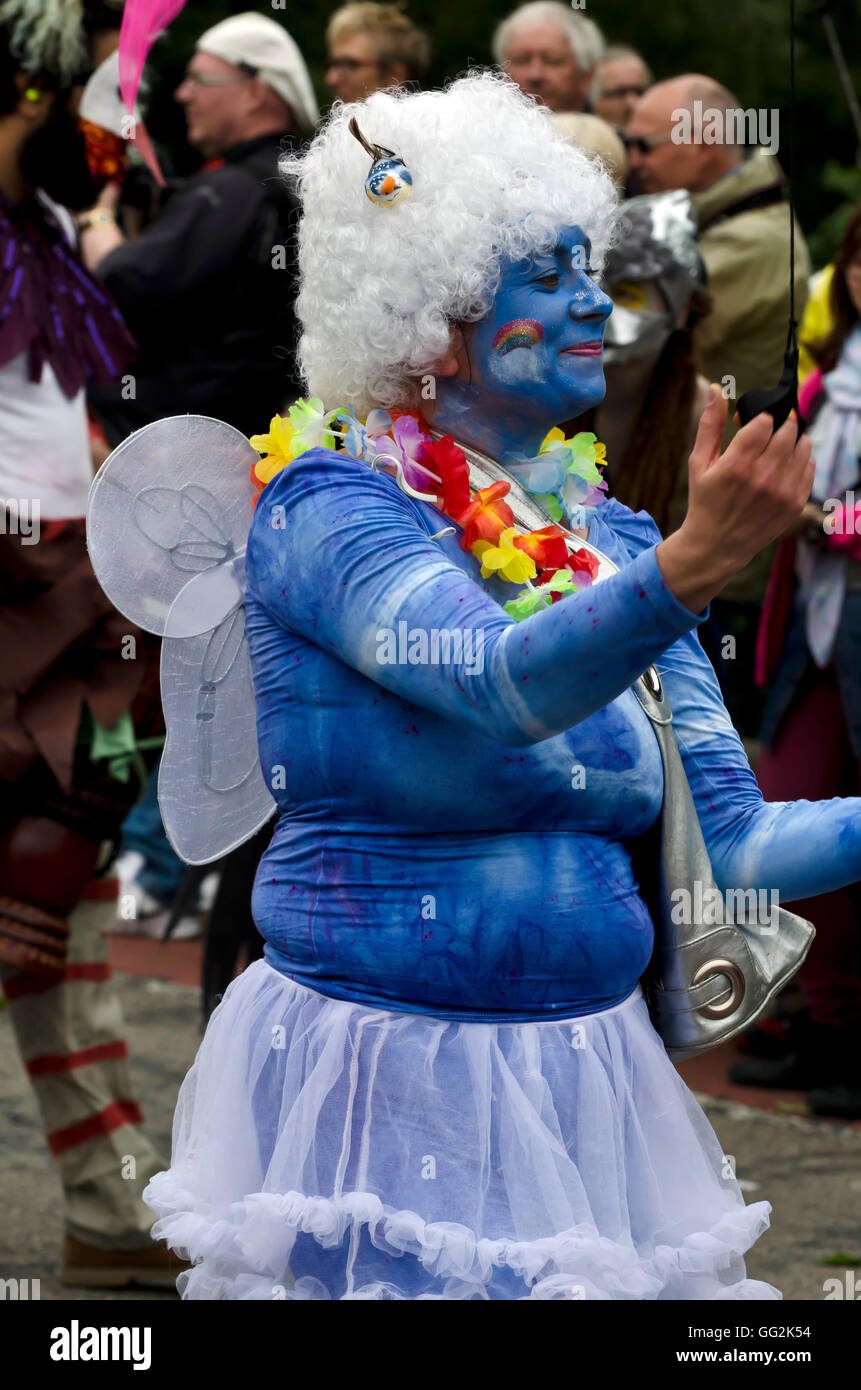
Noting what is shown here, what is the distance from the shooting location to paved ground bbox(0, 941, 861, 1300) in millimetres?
4102

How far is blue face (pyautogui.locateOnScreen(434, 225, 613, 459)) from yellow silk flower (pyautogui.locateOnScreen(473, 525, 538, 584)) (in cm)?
18

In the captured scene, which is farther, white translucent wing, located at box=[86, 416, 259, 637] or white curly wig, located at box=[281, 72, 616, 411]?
white translucent wing, located at box=[86, 416, 259, 637]

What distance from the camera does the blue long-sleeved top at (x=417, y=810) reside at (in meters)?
2.11

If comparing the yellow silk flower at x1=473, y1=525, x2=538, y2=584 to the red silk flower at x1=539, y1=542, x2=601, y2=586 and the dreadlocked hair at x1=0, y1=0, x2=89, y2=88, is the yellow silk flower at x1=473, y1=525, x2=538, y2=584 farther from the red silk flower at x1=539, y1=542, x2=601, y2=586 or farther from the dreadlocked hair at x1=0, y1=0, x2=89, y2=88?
the dreadlocked hair at x1=0, y1=0, x2=89, y2=88

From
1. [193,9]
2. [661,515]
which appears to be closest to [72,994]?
[661,515]

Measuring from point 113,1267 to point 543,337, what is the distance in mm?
2455

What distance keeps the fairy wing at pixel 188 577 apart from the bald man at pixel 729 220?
2.68 metres

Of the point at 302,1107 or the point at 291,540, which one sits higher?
the point at 291,540

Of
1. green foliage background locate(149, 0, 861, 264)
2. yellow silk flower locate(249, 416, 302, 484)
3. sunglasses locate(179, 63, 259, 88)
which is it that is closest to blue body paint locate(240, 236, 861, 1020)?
yellow silk flower locate(249, 416, 302, 484)

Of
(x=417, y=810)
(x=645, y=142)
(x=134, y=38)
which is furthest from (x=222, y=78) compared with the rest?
(x=417, y=810)

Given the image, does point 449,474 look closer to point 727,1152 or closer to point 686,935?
point 686,935
